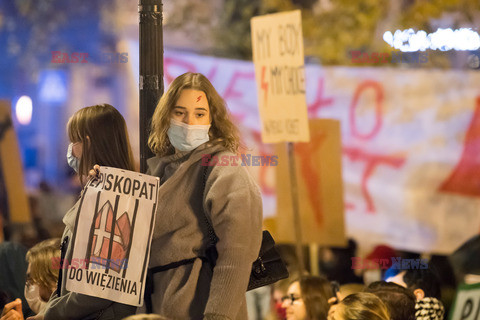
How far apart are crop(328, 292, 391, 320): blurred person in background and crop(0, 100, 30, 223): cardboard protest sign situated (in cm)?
470

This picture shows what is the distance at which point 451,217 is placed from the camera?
8.04 meters

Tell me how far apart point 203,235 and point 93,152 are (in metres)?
0.71

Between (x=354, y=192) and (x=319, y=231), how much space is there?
680mm

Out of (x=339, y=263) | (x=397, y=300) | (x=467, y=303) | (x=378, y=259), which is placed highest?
(x=397, y=300)

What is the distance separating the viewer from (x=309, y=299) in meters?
5.96

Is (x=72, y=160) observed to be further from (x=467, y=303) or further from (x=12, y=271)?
(x=467, y=303)

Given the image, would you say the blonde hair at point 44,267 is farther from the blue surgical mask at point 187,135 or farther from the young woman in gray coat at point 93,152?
the blue surgical mask at point 187,135

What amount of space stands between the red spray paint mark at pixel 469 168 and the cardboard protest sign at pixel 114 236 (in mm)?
4675

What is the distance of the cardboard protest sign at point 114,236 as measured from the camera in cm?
391

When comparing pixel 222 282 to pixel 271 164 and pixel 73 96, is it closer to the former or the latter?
pixel 271 164

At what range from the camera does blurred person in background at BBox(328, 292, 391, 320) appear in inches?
188

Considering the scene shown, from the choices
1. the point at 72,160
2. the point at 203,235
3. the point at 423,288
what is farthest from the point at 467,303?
the point at 72,160

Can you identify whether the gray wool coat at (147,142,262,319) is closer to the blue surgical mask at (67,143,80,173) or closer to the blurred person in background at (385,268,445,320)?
the blue surgical mask at (67,143,80,173)

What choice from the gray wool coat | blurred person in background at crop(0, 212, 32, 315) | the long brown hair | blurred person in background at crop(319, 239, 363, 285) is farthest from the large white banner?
the gray wool coat
